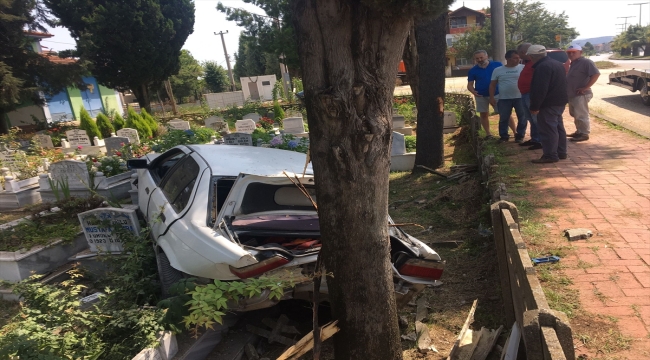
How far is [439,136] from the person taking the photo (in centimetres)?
839

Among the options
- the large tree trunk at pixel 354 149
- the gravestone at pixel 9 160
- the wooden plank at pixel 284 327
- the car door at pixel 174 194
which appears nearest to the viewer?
the large tree trunk at pixel 354 149

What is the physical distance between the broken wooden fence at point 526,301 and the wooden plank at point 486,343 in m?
0.19

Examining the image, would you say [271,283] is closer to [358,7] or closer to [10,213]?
[358,7]

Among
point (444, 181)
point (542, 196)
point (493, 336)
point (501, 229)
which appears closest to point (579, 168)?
point (542, 196)

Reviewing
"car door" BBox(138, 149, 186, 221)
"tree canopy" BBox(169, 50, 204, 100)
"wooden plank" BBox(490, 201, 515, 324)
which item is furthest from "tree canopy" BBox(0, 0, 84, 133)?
"tree canopy" BBox(169, 50, 204, 100)

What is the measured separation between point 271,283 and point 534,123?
6.27 meters

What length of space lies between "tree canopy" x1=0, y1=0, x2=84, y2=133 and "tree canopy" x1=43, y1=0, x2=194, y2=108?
6.14ft

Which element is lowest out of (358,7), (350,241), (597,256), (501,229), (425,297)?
(425,297)

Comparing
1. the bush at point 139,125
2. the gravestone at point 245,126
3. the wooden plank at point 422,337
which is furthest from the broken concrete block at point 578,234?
the bush at point 139,125

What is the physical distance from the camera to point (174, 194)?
4.55m

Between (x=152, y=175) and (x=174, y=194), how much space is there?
4.73ft

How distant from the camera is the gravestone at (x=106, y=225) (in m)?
4.94

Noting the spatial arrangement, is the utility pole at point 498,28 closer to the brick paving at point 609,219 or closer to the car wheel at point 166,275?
the brick paving at point 609,219

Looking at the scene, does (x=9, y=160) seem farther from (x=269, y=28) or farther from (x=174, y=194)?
(x=269, y=28)
